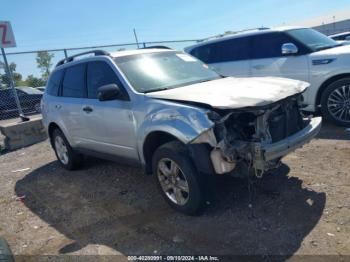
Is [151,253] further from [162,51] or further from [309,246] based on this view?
[162,51]

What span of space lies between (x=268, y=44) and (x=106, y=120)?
14.4 feet

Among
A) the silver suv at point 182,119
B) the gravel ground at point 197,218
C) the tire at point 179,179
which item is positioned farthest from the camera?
the tire at point 179,179

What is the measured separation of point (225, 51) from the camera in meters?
8.80

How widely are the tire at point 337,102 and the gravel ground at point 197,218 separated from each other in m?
0.48

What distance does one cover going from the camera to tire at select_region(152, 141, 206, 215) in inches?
156

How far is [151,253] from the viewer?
3.73m

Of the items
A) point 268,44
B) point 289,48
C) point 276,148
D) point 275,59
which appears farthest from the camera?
point 268,44

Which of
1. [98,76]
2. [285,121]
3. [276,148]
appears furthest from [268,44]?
[276,148]

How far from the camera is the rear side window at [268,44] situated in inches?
306

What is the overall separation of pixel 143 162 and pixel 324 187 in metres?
2.19

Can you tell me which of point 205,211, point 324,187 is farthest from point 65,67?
point 324,187

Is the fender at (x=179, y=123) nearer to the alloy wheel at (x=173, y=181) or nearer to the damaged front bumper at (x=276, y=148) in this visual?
the alloy wheel at (x=173, y=181)

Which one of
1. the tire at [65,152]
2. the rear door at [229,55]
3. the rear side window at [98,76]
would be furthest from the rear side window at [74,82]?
the rear door at [229,55]

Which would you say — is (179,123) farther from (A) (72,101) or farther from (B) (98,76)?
(A) (72,101)
